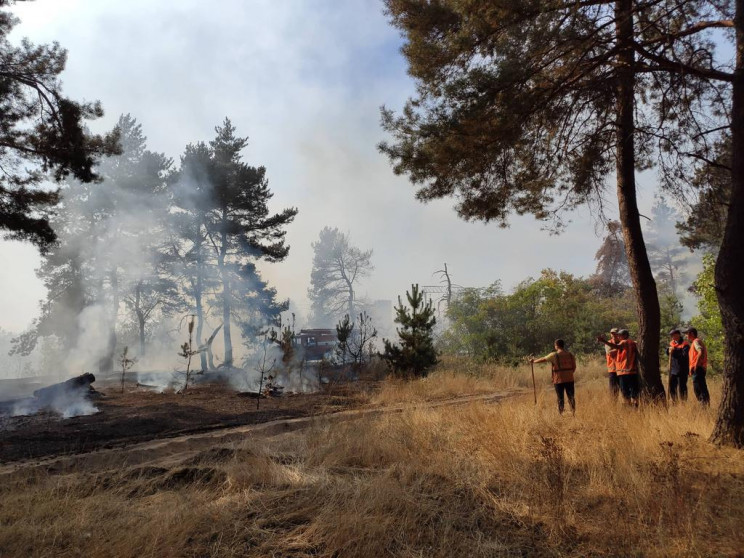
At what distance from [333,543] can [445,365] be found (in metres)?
17.5

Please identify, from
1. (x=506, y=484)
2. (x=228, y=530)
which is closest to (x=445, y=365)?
(x=506, y=484)

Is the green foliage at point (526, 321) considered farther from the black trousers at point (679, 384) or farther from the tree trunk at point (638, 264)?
the tree trunk at point (638, 264)

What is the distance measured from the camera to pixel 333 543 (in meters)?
3.42

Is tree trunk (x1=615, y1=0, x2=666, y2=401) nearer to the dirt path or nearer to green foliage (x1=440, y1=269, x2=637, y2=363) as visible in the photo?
the dirt path

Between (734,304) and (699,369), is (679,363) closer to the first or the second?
(699,369)

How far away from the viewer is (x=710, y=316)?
1299 cm

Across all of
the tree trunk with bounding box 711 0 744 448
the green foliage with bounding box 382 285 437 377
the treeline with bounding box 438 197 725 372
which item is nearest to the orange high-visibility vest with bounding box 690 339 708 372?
the tree trunk with bounding box 711 0 744 448

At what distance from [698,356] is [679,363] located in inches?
34.2

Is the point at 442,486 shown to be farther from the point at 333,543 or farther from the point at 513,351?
the point at 513,351

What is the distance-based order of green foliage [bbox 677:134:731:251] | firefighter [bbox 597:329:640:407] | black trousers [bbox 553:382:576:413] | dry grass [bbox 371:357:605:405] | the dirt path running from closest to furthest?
the dirt path → green foliage [bbox 677:134:731:251] → firefighter [bbox 597:329:640:407] → black trousers [bbox 553:382:576:413] → dry grass [bbox 371:357:605:405]

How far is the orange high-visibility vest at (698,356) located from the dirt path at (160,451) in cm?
613

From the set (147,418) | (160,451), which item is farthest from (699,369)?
(147,418)

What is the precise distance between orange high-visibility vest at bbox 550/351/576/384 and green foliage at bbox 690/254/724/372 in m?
5.07

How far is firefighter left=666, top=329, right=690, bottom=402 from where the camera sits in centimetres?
927
